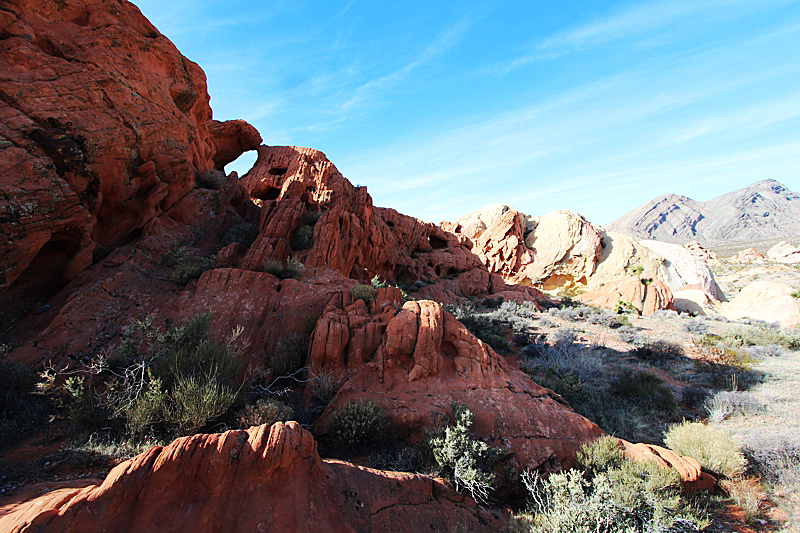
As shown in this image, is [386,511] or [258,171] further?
[258,171]

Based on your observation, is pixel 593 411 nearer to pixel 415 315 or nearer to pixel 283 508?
pixel 415 315

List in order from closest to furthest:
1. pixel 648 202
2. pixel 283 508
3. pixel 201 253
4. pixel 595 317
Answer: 1. pixel 283 508
2. pixel 201 253
3. pixel 595 317
4. pixel 648 202

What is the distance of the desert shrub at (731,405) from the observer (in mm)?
7918

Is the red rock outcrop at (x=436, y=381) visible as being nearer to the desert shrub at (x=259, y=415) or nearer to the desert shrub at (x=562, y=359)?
the desert shrub at (x=259, y=415)

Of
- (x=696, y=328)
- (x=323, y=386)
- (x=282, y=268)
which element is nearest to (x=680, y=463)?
(x=323, y=386)

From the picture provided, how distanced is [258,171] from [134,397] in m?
13.4

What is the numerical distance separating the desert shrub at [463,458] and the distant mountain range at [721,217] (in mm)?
129706

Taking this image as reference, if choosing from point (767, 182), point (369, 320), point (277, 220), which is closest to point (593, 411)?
point (369, 320)

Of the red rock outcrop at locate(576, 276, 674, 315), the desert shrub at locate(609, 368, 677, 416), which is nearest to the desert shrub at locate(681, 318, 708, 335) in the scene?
the red rock outcrop at locate(576, 276, 674, 315)

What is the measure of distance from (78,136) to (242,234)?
16.1ft

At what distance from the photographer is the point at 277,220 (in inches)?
467

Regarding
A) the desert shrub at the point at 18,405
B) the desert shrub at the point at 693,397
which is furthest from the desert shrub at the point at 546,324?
the desert shrub at the point at 18,405

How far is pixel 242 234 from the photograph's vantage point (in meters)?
11.7

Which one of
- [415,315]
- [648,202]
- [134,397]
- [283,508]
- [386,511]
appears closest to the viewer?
[283,508]
